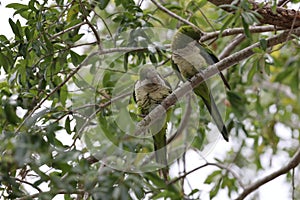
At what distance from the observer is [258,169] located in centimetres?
490

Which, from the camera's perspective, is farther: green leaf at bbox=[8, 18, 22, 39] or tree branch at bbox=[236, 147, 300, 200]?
tree branch at bbox=[236, 147, 300, 200]

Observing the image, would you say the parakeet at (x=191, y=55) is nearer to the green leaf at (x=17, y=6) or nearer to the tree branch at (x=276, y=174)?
the tree branch at (x=276, y=174)

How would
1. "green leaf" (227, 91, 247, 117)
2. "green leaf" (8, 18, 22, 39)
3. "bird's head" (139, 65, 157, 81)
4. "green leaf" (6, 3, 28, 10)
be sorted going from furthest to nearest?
"green leaf" (227, 91, 247, 117), "bird's head" (139, 65, 157, 81), "green leaf" (6, 3, 28, 10), "green leaf" (8, 18, 22, 39)

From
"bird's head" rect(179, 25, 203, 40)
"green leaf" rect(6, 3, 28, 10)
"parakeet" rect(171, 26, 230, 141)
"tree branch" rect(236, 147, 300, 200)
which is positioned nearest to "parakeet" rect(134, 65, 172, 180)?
"parakeet" rect(171, 26, 230, 141)

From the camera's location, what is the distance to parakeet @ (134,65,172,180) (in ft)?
10.7

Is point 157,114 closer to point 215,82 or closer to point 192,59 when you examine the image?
point 192,59

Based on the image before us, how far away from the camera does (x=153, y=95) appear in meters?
3.34

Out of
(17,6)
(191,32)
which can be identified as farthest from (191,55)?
(17,6)

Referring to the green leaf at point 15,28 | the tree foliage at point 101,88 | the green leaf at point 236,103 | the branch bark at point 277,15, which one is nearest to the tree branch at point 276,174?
the tree foliage at point 101,88

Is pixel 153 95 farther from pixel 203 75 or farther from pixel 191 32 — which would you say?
pixel 191 32

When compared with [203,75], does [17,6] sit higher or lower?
higher

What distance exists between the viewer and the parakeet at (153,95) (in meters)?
3.26

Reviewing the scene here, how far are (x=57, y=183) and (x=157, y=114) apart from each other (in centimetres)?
130

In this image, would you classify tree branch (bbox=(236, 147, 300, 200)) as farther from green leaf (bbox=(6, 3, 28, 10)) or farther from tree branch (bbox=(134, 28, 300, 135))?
green leaf (bbox=(6, 3, 28, 10))
